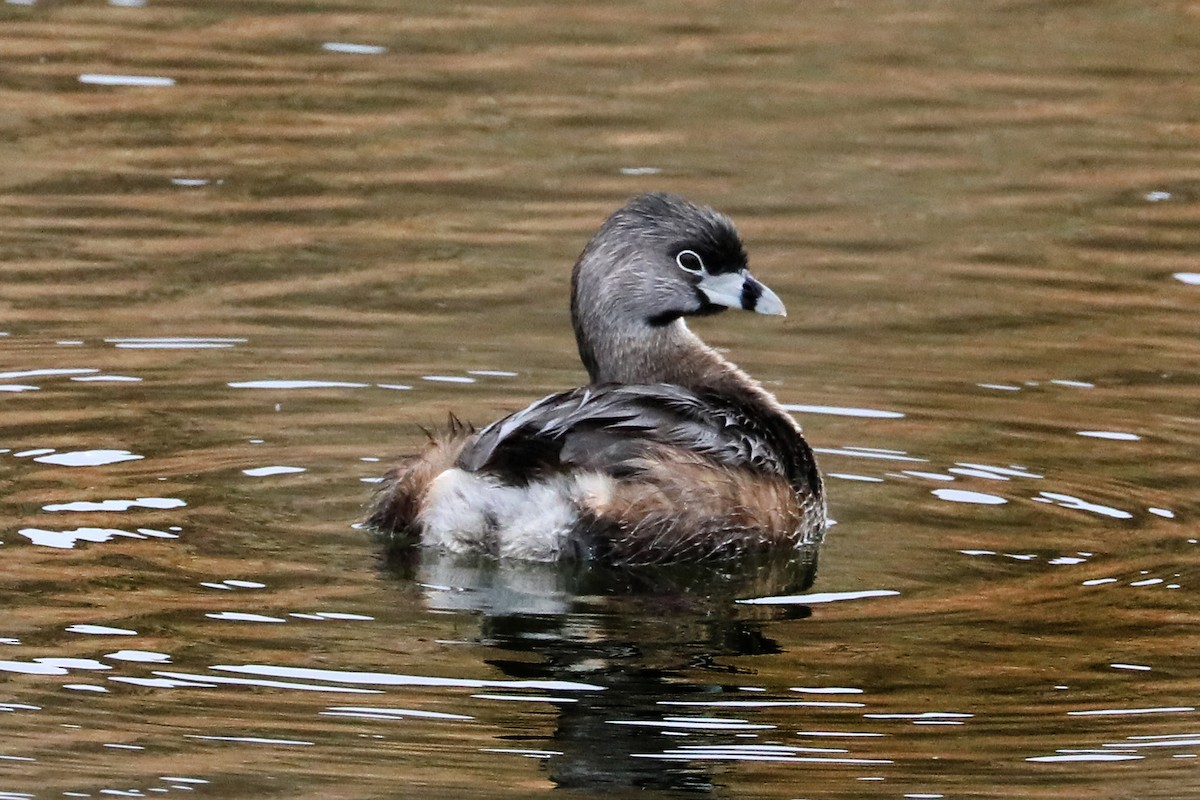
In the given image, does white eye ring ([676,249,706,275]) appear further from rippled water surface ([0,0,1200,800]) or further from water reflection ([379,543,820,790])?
water reflection ([379,543,820,790])

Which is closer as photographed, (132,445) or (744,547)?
(744,547)

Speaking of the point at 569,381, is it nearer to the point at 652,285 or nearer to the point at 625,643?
the point at 652,285

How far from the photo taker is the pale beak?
27.5ft

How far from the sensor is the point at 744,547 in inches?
309

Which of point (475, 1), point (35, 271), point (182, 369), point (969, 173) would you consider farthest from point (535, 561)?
point (475, 1)

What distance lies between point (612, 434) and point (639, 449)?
0.31 feet

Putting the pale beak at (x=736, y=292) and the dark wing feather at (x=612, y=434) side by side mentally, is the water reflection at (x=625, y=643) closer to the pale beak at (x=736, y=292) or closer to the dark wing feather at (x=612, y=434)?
the dark wing feather at (x=612, y=434)

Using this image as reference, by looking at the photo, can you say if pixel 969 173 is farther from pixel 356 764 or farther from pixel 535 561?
pixel 356 764

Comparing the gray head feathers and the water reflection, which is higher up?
the gray head feathers

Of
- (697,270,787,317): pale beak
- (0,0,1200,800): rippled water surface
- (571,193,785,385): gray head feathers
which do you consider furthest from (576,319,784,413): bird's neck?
(0,0,1200,800): rippled water surface

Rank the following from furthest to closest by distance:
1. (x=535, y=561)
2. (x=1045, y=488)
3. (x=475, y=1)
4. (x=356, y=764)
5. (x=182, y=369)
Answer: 1. (x=475, y=1)
2. (x=182, y=369)
3. (x=1045, y=488)
4. (x=535, y=561)
5. (x=356, y=764)

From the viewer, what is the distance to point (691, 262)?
330 inches

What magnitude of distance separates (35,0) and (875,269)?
7461 mm

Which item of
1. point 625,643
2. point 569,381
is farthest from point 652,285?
point 625,643
